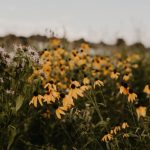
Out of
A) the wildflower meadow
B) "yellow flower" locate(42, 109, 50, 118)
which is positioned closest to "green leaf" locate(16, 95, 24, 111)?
the wildflower meadow

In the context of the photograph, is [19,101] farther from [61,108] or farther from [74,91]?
[74,91]

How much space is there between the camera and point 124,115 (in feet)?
18.4

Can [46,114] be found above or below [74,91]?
below

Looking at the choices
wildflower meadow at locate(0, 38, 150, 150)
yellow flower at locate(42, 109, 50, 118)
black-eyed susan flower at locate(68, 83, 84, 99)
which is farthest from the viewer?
yellow flower at locate(42, 109, 50, 118)

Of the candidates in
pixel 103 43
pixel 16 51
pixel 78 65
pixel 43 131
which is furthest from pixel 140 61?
pixel 16 51

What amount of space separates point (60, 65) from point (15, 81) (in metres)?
1.99

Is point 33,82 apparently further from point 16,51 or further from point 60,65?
point 60,65

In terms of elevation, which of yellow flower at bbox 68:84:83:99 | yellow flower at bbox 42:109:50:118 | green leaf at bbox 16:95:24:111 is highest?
yellow flower at bbox 68:84:83:99

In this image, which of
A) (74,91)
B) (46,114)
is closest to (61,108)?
(74,91)

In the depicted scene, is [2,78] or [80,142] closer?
[2,78]

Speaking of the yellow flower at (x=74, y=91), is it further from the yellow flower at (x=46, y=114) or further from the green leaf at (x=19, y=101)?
the yellow flower at (x=46, y=114)

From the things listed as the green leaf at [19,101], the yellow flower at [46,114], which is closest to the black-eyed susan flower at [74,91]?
the green leaf at [19,101]

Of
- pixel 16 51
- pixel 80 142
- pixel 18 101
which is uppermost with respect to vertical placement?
pixel 16 51

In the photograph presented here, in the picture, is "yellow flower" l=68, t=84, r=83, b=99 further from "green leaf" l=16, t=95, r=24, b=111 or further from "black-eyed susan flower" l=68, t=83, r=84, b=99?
"green leaf" l=16, t=95, r=24, b=111
